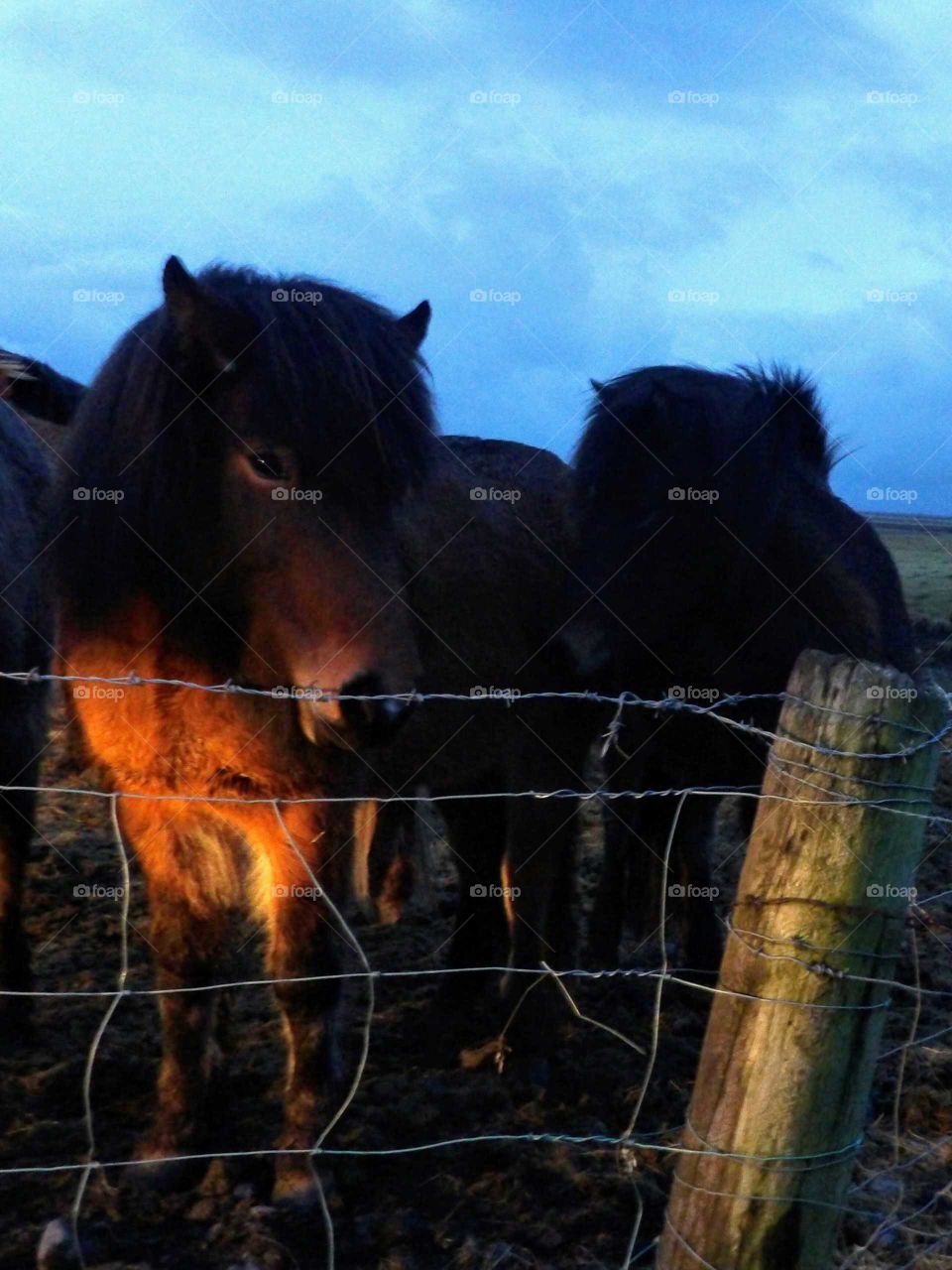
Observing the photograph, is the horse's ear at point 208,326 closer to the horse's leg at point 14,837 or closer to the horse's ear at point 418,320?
the horse's ear at point 418,320

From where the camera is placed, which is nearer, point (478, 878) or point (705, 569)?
point (705, 569)

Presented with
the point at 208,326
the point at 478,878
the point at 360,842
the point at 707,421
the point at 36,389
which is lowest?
the point at 478,878

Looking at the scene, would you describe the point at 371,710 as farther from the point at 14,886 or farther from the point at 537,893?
the point at 14,886

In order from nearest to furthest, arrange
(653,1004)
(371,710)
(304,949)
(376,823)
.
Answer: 1. (371,710)
2. (304,949)
3. (653,1004)
4. (376,823)

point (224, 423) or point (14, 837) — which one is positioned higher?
point (224, 423)

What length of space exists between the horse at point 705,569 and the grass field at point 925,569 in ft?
20.7

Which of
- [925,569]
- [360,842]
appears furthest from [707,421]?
[925,569]

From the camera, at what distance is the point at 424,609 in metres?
4.35

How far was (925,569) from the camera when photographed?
22219mm

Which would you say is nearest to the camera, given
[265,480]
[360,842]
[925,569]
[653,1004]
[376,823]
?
[265,480]

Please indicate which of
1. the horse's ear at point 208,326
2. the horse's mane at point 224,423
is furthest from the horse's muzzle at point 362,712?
the horse's ear at point 208,326

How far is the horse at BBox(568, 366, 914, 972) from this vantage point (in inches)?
189

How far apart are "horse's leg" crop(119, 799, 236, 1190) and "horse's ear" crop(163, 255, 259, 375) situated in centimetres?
125

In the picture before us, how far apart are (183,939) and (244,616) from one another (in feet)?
3.39
